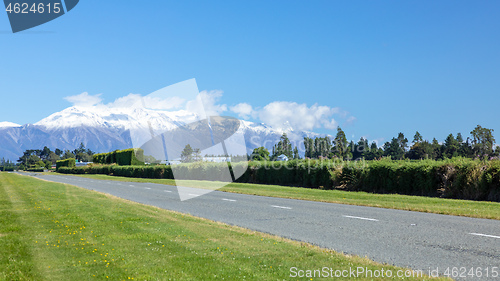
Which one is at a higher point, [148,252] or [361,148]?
[361,148]

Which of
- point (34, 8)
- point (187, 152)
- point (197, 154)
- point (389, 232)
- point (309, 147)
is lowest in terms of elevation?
point (389, 232)

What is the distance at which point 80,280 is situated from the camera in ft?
18.7

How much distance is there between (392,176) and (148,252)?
60.1 feet

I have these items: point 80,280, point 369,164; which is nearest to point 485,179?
point 369,164

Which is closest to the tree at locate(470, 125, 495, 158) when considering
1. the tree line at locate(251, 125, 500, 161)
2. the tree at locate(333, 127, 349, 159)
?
the tree line at locate(251, 125, 500, 161)

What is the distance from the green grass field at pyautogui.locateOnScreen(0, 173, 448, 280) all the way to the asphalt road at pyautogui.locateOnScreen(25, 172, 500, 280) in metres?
0.97

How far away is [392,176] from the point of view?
22.3 metres

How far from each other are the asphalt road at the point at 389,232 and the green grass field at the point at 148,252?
97 centimetres

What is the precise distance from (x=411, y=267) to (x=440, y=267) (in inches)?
19.1

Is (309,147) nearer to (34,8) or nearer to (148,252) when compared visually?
(34,8)

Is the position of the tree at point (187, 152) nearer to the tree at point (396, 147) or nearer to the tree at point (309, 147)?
the tree at point (309, 147)

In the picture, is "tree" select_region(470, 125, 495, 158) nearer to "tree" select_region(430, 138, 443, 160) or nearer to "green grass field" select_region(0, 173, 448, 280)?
"tree" select_region(430, 138, 443, 160)

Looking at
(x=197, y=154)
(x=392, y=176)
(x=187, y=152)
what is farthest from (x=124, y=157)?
(x=392, y=176)

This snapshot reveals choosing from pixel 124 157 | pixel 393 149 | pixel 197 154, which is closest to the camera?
pixel 197 154
